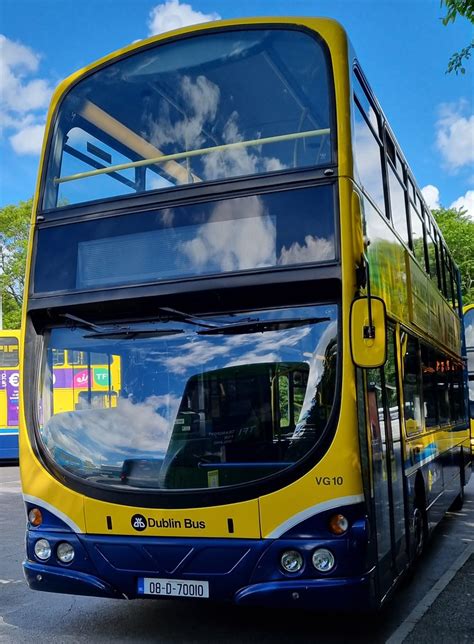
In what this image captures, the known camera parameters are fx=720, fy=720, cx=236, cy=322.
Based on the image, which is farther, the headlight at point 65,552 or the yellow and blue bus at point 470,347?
the yellow and blue bus at point 470,347

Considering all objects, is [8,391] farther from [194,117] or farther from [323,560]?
[323,560]

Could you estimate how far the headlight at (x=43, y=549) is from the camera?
5261mm

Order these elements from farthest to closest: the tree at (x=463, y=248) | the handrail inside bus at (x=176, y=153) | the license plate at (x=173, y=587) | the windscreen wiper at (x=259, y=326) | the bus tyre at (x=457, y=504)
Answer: the tree at (x=463, y=248), the bus tyre at (x=457, y=504), the handrail inside bus at (x=176, y=153), the windscreen wiper at (x=259, y=326), the license plate at (x=173, y=587)

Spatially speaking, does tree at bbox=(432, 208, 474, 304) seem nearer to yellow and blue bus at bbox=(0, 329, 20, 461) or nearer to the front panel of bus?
yellow and blue bus at bbox=(0, 329, 20, 461)

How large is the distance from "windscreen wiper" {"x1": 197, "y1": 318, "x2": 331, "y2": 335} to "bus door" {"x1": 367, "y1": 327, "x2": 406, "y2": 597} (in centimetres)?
60

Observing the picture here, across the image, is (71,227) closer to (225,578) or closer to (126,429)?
(126,429)

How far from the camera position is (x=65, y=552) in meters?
5.22

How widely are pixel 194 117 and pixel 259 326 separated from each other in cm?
185

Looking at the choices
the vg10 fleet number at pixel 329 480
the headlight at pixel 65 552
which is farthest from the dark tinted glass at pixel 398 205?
the headlight at pixel 65 552

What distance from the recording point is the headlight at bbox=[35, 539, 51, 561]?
5.26 meters

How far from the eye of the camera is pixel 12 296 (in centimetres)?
3522

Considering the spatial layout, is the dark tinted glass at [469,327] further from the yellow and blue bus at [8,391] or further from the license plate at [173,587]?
the license plate at [173,587]

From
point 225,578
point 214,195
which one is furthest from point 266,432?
point 214,195

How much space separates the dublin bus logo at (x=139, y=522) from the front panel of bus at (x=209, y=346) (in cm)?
1
